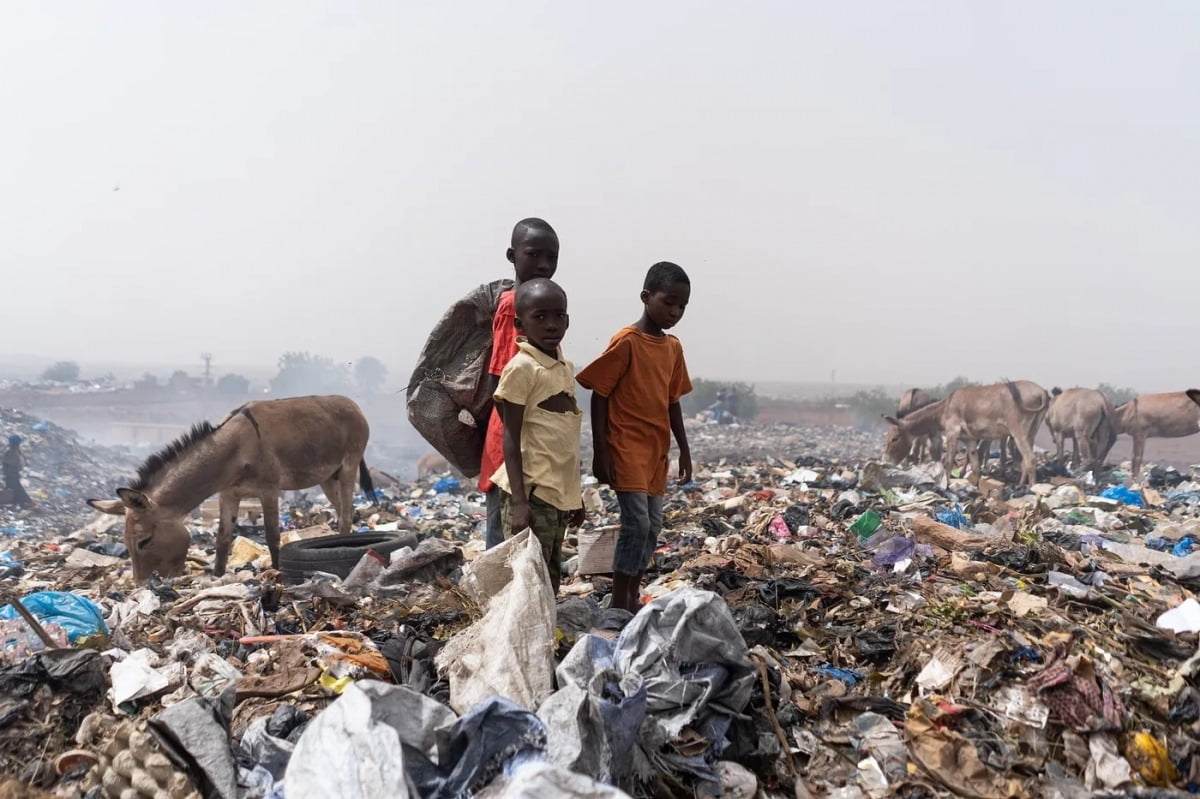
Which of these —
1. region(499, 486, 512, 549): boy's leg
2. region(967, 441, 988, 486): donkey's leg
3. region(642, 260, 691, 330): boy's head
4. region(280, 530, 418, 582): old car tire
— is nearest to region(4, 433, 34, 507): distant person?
Answer: region(280, 530, 418, 582): old car tire

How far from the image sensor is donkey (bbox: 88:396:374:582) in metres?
6.20

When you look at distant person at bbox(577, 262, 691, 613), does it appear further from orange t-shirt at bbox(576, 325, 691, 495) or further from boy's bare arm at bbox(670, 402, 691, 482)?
boy's bare arm at bbox(670, 402, 691, 482)

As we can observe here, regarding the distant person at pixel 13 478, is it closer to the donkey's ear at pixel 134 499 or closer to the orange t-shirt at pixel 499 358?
the donkey's ear at pixel 134 499

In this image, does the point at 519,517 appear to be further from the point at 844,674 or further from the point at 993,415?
the point at 993,415

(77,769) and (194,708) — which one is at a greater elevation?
(194,708)

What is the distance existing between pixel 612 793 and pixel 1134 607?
3.21 m

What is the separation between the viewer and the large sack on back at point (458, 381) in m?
3.89

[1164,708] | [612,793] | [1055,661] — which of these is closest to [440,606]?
[612,793]

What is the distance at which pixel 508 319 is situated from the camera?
3578 millimetres

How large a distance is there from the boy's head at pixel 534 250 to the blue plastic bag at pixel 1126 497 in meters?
8.58

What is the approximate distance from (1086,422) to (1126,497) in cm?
553

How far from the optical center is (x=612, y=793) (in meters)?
1.75

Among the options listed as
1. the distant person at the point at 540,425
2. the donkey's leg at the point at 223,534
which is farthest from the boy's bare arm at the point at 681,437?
the donkey's leg at the point at 223,534

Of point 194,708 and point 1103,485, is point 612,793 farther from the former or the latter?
point 1103,485
